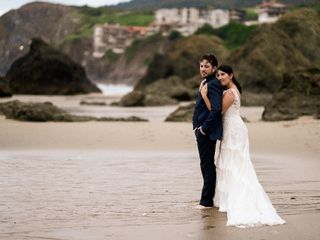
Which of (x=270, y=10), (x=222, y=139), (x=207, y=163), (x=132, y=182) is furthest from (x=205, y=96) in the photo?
(x=270, y=10)

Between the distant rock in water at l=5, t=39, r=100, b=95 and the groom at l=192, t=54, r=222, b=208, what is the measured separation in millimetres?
32314

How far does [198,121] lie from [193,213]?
2.78 feet

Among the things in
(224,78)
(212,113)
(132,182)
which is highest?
(224,78)

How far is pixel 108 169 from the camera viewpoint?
33.2ft

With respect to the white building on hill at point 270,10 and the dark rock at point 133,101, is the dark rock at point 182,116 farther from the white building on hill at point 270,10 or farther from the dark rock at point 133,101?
the white building on hill at point 270,10

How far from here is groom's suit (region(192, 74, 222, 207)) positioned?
7113 mm

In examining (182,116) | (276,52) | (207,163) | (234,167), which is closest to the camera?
(234,167)

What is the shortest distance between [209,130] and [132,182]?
1933 millimetres

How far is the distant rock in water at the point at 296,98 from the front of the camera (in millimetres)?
17656

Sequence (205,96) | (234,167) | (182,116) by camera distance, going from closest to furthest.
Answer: (234,167) → (205,96) → (182,116)

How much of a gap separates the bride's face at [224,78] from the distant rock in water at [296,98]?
1011 centimetres

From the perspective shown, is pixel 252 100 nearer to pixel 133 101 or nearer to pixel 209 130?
pixel 133 101

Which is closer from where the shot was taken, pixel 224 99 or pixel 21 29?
pixel 224 99

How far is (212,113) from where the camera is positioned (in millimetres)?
7094
